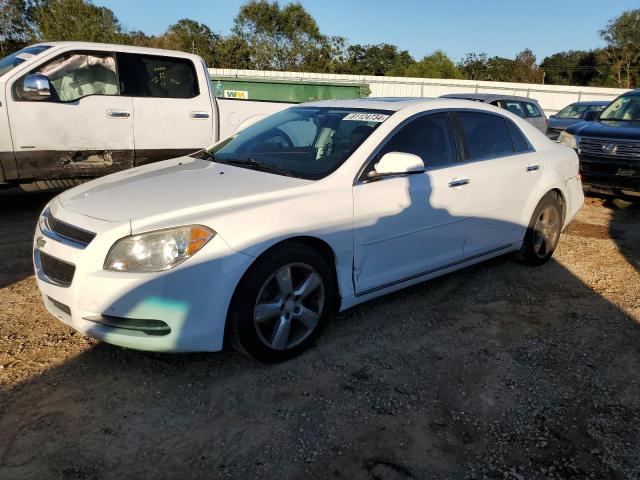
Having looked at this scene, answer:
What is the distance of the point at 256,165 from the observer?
3656 millimetres

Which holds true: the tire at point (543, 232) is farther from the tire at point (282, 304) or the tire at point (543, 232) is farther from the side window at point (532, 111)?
the side window at point (532, 111)

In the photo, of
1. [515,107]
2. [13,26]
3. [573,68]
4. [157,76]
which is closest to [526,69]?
[573,68]

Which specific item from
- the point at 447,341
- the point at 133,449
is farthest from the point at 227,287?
the point at 447,341

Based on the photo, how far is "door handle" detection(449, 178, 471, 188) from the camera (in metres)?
3.97

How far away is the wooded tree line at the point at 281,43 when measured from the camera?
37.2 metres

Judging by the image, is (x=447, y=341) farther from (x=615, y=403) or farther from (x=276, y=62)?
(x=276, y=62)

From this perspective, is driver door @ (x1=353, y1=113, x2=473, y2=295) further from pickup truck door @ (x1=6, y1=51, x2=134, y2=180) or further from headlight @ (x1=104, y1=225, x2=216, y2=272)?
pickup truck door @ (x1=6, y1=51, x2=134, y2=180)

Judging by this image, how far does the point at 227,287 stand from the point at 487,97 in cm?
974

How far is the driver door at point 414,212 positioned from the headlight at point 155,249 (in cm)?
109

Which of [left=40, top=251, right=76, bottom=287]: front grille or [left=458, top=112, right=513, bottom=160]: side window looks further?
[left=458, top=112, right=513, bottom=160]: side window

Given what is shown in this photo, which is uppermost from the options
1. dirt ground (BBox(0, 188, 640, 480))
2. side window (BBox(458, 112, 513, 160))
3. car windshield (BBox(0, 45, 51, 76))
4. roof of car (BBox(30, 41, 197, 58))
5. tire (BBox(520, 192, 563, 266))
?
roof of car (BBox(30, 41, 197, 58))

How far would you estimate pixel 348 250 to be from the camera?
3336mm

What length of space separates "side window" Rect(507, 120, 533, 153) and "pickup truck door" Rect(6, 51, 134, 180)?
14.2 ft

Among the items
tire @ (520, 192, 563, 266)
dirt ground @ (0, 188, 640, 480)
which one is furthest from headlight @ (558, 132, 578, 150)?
dirt ground @ (0, 188, 640, 480)
